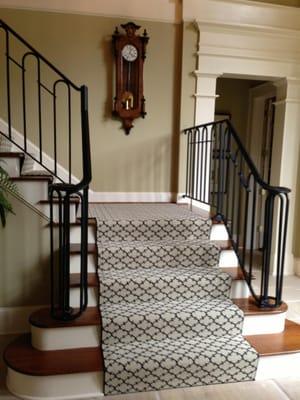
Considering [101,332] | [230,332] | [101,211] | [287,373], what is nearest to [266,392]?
[287,373]

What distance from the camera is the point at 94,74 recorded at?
12.5 feet

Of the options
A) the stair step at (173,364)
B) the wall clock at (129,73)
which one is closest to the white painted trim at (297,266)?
the stair step at (173,364)

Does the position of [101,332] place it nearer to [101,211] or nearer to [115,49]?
[101,211]

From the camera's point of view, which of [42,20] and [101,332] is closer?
[101,332]

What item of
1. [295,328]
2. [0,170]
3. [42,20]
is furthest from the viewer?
[42,20]

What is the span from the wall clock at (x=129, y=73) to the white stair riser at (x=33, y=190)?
1.54 metres

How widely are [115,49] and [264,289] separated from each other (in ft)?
9.38

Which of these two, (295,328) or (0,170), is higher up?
(0,170)

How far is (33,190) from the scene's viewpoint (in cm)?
265

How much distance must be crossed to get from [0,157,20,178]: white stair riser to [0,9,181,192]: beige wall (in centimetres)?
128

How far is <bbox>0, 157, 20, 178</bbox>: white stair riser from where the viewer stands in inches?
104

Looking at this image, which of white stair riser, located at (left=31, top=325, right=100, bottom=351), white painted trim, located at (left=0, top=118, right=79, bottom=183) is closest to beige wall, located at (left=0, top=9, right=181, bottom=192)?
white painted trim, located at (left=0, top=118, right=79, bottom=183)

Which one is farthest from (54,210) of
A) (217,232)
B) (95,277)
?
(217,232)

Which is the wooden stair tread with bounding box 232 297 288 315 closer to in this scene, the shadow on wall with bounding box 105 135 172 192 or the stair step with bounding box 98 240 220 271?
the stair step with bounding box 98 240 220 271
